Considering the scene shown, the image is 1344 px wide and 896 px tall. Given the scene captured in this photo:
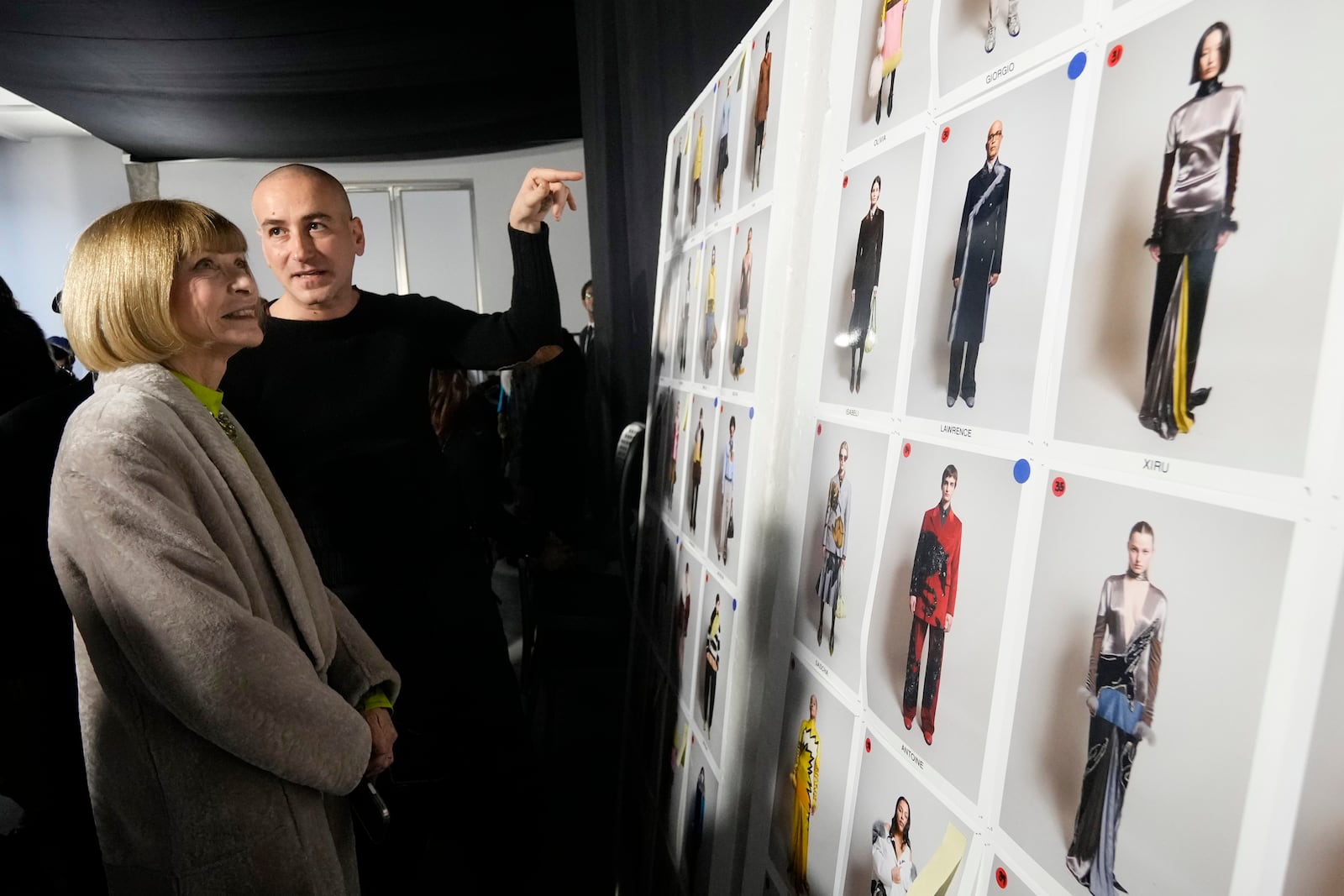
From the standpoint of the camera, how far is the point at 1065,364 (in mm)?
418

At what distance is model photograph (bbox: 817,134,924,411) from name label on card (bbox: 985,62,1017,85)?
82mm

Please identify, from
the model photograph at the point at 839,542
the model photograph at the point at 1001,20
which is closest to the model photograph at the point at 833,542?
the model photograph at the point at 839,542

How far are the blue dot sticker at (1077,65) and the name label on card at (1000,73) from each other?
0.05 m

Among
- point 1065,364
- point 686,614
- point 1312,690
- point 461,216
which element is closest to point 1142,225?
point 1065,364

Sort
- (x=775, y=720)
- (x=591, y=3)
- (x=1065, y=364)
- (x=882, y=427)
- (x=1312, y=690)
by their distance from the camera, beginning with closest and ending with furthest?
(x=1312, y=690) → (x=1065, y=364) → (x=882, y=427) → (x=775, y=720) → (x=591, y=3)

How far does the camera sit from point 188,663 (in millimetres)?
762

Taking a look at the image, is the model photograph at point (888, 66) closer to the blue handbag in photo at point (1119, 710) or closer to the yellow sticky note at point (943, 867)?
the blue handbag in photo at point (1119, 710)

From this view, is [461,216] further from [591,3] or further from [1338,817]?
[1338,817]

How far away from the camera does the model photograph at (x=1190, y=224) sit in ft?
1.07

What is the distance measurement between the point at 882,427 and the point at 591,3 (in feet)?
6.58

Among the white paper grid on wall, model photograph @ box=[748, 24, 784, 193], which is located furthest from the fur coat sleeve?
model photograph @ box=[748, 24, 784, 193]

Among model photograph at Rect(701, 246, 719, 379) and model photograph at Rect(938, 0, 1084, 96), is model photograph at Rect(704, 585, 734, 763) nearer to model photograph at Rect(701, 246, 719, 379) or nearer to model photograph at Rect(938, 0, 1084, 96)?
model photograph at Rect(701, 246, 719, 379)

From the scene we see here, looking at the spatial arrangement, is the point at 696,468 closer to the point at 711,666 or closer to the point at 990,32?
the point at 711,666

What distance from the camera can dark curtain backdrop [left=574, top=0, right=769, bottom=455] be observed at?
1.63 metres
